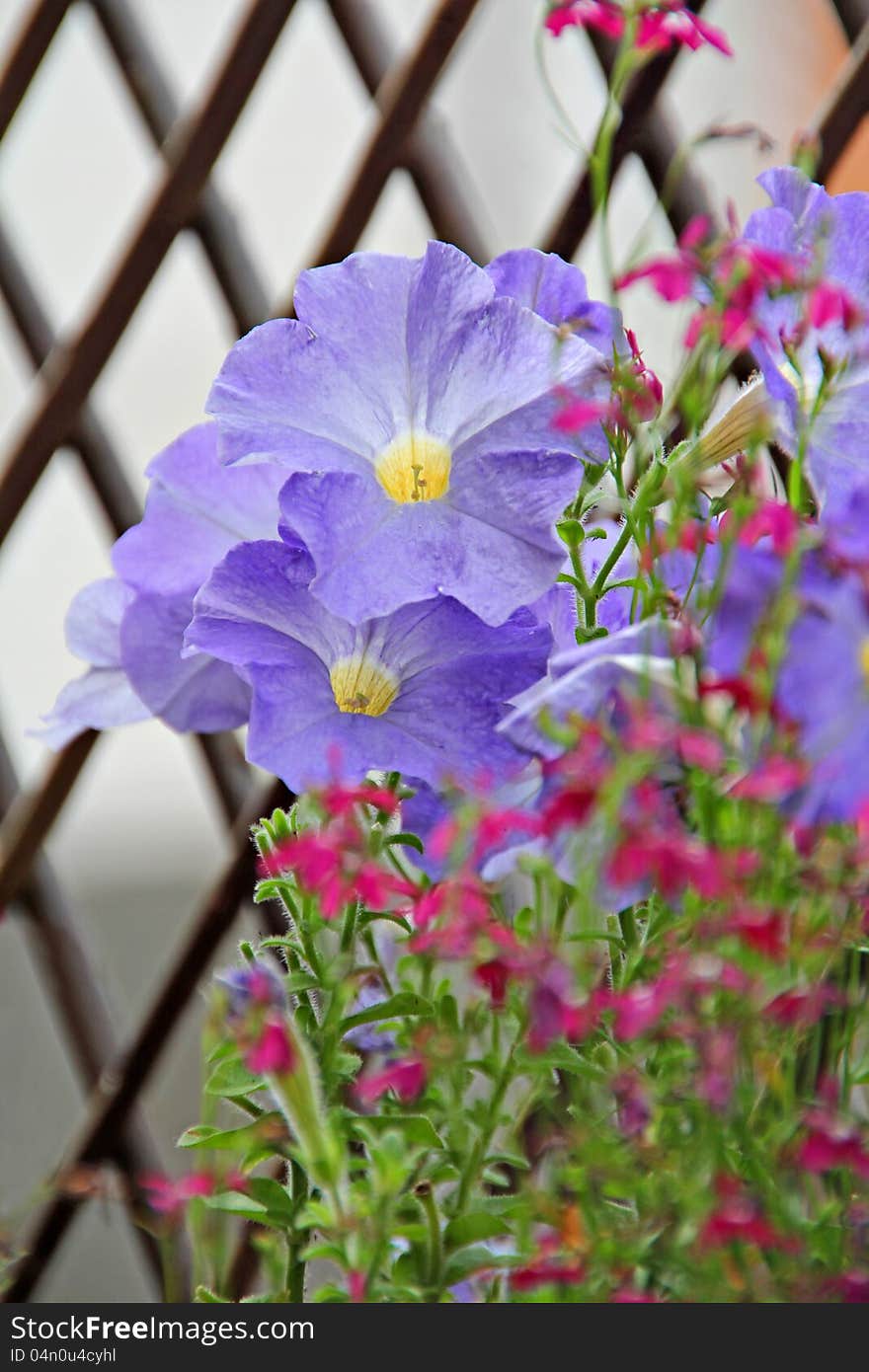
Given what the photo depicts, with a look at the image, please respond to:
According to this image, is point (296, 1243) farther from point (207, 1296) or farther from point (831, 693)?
point (831, 693)

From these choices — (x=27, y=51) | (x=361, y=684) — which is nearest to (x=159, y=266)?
(x=27, y=51)

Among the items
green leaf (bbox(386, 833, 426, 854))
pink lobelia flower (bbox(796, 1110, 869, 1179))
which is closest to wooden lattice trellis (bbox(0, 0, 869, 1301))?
green leaf (bbox(386, 833, 426, 854))

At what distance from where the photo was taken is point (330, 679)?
38 cm

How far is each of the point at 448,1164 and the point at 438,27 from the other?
2.07 ft

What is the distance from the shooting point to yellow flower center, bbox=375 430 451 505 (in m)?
0.39

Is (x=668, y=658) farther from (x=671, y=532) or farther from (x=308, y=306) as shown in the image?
(x=308, y=306)

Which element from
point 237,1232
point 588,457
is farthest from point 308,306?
point 237,1232

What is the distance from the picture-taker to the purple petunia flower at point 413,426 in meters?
0.35

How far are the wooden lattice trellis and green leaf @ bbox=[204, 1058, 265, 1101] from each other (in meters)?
0.51

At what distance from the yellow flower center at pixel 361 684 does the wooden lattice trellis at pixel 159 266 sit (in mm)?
485

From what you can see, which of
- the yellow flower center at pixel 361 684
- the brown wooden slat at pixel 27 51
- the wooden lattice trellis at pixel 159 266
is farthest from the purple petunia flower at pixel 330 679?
the brown wooden slat at pixel 27 51

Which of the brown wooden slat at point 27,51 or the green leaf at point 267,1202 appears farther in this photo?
the brown wooden slat at point 27,51

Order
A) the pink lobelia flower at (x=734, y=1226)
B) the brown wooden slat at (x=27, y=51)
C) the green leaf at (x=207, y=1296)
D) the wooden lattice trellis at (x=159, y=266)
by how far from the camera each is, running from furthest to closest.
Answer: the brown wooden slat at (x=27, y=51) < the wooden lattice trellis at (x=159, y=266) < the green leaf at (x=207, y=1296) < the pink lobelia flower at (x=734, y=1226)

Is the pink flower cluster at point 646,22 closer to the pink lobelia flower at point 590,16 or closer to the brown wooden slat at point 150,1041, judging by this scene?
the pink lobelia flower at point 590,16
